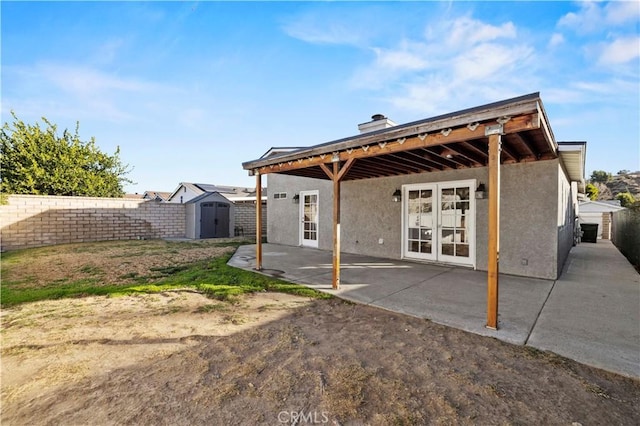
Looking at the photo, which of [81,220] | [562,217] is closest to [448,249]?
[562,217]

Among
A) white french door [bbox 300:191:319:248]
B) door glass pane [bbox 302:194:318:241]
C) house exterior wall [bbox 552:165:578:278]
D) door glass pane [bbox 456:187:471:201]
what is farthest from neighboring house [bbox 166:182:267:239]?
house exterior wall [bbox 552:165:578:278]

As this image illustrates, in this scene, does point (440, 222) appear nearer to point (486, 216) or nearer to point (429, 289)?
point (486, 216)

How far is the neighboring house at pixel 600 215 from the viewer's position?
615 inches

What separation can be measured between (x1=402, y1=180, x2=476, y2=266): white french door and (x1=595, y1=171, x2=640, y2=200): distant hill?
4246 cm

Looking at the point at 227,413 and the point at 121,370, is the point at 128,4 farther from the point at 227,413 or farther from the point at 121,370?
the point at 227,413

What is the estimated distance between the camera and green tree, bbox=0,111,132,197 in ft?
44.7

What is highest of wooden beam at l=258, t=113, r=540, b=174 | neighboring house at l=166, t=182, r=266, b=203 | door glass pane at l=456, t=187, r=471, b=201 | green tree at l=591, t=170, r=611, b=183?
green tree at l=591, t=170, r=611, b=183

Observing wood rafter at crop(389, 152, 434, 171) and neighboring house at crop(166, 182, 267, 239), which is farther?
neighboring house at crop(166, 182, 267, 239)

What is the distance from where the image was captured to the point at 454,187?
6621mm

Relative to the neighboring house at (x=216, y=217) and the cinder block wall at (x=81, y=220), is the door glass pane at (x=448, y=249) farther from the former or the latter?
the cinder block wall at (x=81, y=220)

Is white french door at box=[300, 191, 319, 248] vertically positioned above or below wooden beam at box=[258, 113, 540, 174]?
below

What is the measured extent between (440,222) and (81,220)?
1303 centimetres

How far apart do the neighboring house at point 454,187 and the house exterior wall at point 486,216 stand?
2 centimetres

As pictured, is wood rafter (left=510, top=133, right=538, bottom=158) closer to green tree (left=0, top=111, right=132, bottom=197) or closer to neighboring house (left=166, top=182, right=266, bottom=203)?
neighboring house (left=166, top=182, right=266, bottom=203)
